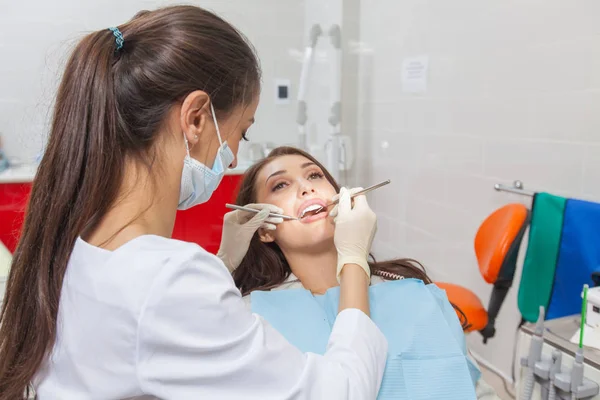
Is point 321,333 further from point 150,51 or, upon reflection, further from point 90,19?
point 90,19

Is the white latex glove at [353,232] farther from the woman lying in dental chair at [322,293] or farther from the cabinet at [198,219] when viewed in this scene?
the cabinet at [198,219]

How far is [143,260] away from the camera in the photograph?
790 mm

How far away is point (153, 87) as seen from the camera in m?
0.92

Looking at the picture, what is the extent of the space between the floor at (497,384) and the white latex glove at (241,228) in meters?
1.44

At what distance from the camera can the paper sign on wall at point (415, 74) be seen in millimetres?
2561

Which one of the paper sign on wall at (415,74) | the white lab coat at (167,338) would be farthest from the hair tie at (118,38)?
the paper sign on wall at (415,74)

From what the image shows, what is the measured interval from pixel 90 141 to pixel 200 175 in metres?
0.22

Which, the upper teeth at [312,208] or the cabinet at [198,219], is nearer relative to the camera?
the upper teeth at [312,208]

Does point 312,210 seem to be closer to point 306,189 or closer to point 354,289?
point 306,189

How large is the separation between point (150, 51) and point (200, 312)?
0.48 m

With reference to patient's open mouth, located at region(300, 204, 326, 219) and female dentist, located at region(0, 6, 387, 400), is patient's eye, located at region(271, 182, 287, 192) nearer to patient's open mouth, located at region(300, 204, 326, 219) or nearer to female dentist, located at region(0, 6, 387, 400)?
patient's open mouth, located at region(300, 204, 326, 219)

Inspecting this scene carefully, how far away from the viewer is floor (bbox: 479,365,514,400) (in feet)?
7.40

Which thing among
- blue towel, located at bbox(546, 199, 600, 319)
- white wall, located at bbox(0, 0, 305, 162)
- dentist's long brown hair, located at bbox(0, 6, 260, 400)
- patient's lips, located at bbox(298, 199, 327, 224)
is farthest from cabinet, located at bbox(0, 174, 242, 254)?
dentist's long brown hair, located at bbox(0, 6, 260, 400)

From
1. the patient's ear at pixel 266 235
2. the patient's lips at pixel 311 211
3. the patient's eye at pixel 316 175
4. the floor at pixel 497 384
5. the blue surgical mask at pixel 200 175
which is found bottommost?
the floor at pixel 497 384
